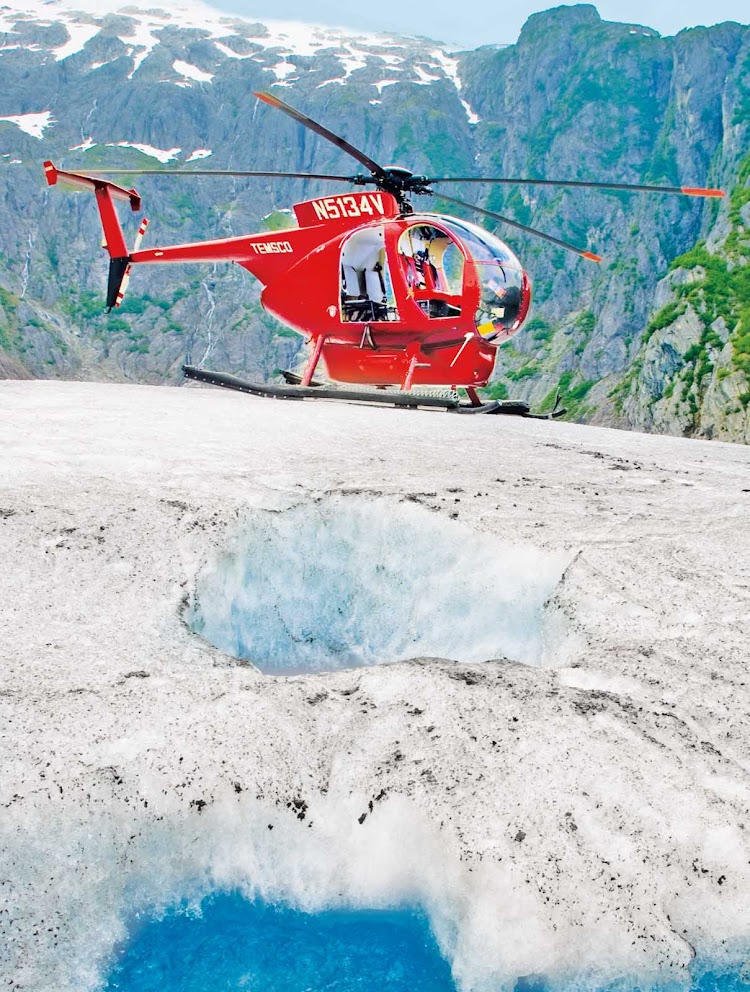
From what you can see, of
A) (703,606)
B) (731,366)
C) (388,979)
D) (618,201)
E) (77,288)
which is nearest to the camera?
(388,979)

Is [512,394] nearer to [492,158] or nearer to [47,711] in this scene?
[492,158]

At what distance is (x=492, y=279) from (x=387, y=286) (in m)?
2.00

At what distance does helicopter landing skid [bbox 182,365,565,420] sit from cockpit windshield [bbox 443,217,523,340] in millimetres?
1347

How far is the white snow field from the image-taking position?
3.18 meters

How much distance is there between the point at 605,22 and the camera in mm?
159750

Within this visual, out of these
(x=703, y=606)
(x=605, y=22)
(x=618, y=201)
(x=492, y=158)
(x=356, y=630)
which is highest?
(x=605, y=22)

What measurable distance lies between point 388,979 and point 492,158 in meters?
200

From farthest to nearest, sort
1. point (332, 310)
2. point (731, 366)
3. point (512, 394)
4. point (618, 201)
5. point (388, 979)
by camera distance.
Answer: point (618, 201) < point (512, 394) < point (731, 366) < point (332, 310) < point (388, 979)

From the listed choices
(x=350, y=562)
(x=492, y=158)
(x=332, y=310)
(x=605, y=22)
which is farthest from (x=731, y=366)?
(x=492, y=158)

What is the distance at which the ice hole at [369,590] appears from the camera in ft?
19.1

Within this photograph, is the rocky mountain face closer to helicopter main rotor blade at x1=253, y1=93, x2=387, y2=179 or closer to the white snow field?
helicopter main rotor blade at x1=253, y1=93, x2=387, y2=179


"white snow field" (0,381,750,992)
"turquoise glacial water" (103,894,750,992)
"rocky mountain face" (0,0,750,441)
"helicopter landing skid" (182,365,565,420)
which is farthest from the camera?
"rocky mountain face" (0,0,750,441)

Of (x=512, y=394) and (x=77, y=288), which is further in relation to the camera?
(x=77, y=288)

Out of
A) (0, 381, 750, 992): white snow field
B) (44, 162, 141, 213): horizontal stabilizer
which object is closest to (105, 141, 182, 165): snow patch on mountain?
(44, 162, 141, 213): horizontal stabilizer
